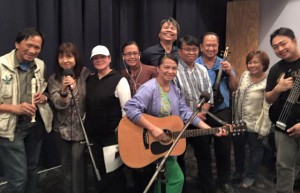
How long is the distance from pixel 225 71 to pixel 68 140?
1370 millimetres

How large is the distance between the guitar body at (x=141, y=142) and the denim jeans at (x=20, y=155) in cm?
62

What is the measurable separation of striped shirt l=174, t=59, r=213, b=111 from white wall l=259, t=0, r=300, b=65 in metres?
2.28

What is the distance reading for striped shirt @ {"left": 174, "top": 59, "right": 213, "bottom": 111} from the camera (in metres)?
2.34

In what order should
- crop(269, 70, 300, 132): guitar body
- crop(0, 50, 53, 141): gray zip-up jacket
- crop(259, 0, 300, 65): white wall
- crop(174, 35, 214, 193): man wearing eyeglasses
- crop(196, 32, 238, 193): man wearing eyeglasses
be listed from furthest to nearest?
1. crop(259, 0, 300, 65): white wall
2. crop(196, 32, 238, 193): man wearing eyeglasses
3. crop(174, 35, 214, 193): man wearing eyeglasses
4. crop(269, 70, 300, 132): guitar body
5. crop(0, 50, 53, 141): gray zip-up jacket

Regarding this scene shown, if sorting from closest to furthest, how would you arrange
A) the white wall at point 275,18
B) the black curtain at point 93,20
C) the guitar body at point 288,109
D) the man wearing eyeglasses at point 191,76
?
the guitar body at point 288,109 → the man wearing eyeglasses at point 191,76 → the black curtain at point 93,20 → the white wall at point 275,18

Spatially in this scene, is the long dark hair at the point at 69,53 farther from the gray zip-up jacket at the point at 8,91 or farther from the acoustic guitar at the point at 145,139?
the acoustic guitar at the point at 145,139

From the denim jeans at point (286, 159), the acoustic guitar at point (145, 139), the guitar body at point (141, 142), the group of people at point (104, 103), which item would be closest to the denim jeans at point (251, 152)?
the group of people at point (104, 103)

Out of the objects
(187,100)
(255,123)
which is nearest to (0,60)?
(187,100)

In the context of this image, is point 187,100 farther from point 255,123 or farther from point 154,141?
point 255,123

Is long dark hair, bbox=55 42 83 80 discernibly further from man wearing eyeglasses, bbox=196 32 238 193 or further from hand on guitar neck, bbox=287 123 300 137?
hand on guitar neck, bbox=287 123 300 137

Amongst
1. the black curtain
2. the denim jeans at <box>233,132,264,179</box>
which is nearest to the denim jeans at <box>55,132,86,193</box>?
the black curtain

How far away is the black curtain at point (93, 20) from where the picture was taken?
2.92 metres

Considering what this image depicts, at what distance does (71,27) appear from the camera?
10.6 ft

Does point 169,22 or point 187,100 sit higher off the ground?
point 169,22
